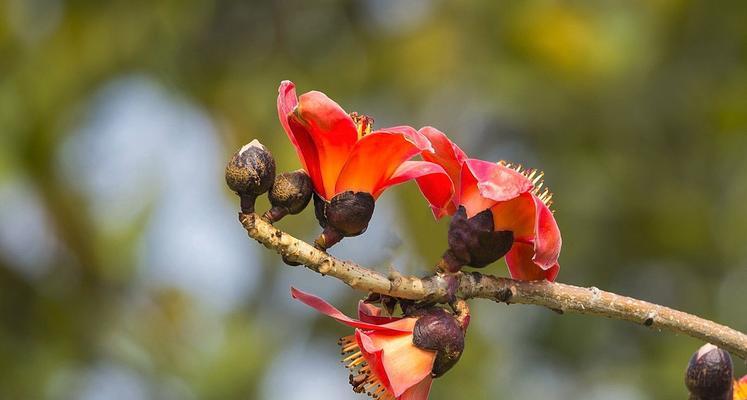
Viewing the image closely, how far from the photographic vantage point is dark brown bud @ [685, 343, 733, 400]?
187cm

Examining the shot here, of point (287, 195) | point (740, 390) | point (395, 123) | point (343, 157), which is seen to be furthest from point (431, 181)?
point (395, 123)

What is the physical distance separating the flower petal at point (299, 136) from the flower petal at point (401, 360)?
0.25 meters

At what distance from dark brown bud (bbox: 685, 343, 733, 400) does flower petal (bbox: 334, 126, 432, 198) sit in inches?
24.1

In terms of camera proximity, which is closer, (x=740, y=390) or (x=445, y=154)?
(x=445, y=154)

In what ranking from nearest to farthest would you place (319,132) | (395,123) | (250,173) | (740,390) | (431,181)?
(250,173) < (319,132) < (431,181) < (740,390) < (395,123)

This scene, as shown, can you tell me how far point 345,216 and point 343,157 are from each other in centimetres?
10

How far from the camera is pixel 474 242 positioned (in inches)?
69.4

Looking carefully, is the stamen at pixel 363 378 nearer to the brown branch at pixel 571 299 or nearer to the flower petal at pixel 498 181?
the brown branch at pixel 571 299

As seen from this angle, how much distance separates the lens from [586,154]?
6.67 m

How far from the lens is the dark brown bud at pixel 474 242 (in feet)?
5.78

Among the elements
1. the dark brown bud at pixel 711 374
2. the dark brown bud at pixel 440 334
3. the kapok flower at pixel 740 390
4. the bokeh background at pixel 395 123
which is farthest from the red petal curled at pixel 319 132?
the bokeh background at pixel 395 123

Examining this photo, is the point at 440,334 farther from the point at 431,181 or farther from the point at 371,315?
the point at 431,181

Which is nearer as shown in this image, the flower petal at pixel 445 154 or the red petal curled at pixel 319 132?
the red petal curled at pixel 319 132

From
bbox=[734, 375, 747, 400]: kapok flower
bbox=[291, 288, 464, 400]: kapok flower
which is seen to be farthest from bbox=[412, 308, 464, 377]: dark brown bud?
bbox=[734, 375, 747, 400]: kapok flower
